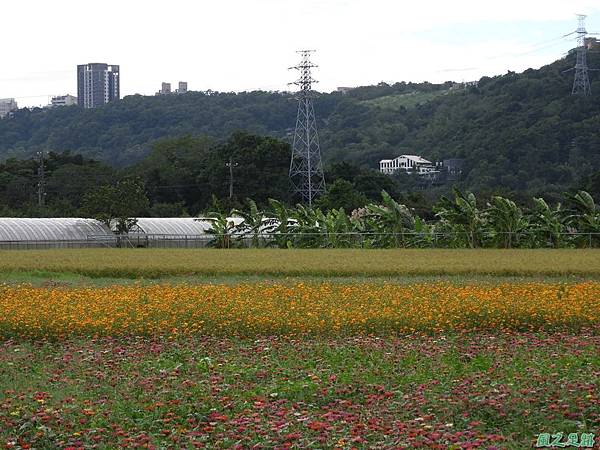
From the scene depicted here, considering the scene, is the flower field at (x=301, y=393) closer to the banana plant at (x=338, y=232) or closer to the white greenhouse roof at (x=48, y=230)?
the banana plant at (x=338, y=232)

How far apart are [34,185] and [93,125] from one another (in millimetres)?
48295

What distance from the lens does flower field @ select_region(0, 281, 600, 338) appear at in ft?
50.0

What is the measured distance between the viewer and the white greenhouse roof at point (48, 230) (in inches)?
1746

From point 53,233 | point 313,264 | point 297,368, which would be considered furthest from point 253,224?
point 297,368

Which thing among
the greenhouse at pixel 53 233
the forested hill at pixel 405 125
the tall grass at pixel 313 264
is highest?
the forested hill at pixel 405 125

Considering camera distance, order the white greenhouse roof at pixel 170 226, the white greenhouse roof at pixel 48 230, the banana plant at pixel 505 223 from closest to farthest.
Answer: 1. the banana plant at pixel 505 223
2. the white greenhouse roof at pixel 48 230
3. the white greenhouse roof at pixel 170 226

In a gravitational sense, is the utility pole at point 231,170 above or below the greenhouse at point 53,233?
above

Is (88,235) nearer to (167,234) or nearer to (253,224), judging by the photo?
(167,234)

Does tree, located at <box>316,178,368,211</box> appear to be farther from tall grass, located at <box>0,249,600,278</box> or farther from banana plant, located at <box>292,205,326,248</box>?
tall grass, located at <box>0,249,600,278</box>

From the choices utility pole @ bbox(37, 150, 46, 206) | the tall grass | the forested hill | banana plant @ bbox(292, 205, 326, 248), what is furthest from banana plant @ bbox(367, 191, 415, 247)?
utility pole @ bbox(37, 150, 46, 206)

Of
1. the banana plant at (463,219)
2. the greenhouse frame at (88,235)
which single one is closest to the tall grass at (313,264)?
the banana plant at (463,219)

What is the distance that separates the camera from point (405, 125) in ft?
354

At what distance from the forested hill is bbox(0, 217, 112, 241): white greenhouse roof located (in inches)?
1347

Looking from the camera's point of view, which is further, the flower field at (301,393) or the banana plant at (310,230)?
the banana plant at (310,230)
